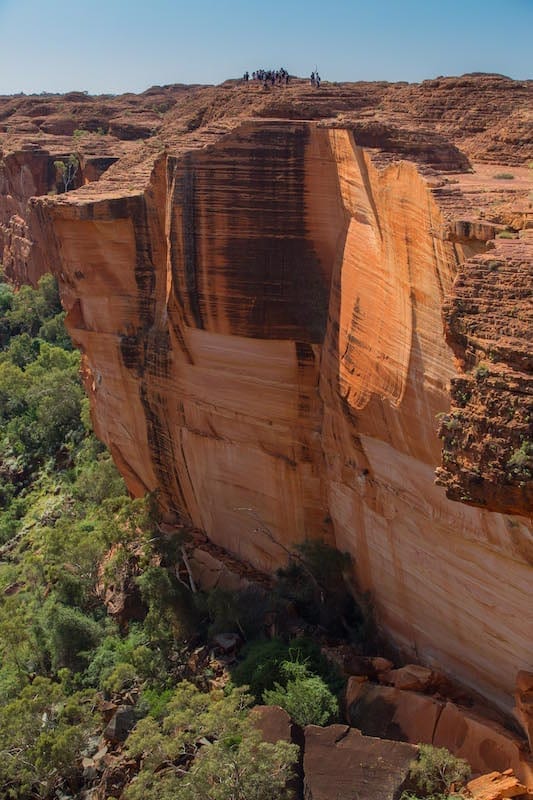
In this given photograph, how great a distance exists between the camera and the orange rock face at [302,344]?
13844 millimetres

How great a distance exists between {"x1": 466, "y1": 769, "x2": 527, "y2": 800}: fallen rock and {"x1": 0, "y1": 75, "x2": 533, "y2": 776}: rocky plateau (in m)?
0.90

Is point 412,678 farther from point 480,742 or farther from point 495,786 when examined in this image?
point 495,786

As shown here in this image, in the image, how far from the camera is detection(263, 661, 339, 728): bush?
50.6ft

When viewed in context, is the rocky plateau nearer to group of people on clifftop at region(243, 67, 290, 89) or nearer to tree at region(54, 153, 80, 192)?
group of people on clifftop at region(243, 67, 290, 89)

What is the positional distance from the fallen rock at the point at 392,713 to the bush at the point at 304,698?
0.39 metres

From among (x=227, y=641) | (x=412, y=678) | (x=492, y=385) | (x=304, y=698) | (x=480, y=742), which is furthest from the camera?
(x=227, y=641)

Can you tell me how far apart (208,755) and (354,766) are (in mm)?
2293

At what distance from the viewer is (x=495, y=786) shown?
12.7 meters

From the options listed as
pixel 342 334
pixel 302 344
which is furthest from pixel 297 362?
pixel 342 334

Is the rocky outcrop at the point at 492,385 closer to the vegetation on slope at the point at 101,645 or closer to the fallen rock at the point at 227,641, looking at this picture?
the vegetation on slope at the point at 101,645

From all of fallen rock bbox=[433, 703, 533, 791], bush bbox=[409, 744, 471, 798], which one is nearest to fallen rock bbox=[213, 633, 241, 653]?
fallen rock bbox=[433, 703, 533, 791]

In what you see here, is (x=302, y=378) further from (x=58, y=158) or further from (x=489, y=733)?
(x=58, y=158)

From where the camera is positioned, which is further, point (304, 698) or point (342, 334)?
point (342, 334)

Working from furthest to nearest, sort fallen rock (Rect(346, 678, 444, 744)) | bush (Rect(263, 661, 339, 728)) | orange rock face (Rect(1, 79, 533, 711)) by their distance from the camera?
bush (Rect(263, 661, 339, 728)) < fallen rock (Rect(346, 678, 444, 744)) < orange rock face (Rect(1, 79, 533, 711))
